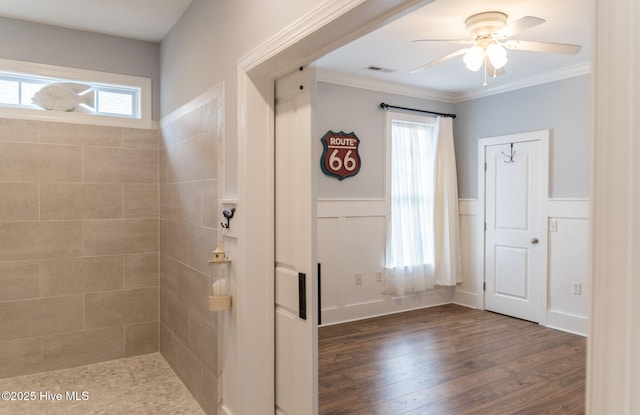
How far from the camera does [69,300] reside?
3477 millimetres

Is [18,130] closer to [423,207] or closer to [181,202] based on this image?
[181,202]

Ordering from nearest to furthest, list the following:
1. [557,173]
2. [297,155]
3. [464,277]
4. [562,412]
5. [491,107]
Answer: [297,155] → [562,412] → [557,173] → [491,107] → [464,277]

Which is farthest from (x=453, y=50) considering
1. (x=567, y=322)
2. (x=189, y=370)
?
(x=189, y=370)

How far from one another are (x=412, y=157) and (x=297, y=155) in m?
3.60

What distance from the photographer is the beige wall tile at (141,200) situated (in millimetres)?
3676

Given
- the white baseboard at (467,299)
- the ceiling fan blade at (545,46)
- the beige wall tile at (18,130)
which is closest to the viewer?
the ceiling fan blade at (545,46)

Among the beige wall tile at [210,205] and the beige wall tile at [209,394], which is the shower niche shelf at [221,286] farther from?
the beige wall tile at [209,394]

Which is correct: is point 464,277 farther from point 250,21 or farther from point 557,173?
point 250,21

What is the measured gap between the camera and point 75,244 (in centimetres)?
349

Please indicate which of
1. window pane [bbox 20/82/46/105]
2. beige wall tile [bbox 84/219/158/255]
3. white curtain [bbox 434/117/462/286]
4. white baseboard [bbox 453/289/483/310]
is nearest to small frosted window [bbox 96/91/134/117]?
window pane [bbox 20/82/46/105]

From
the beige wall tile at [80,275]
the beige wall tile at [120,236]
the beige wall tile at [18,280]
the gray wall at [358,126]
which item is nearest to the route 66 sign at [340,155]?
the gray wall at [358,126]

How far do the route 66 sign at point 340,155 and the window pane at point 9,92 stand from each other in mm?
2746

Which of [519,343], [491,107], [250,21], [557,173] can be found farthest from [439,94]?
[250,21]

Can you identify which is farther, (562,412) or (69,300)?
(69,300)
